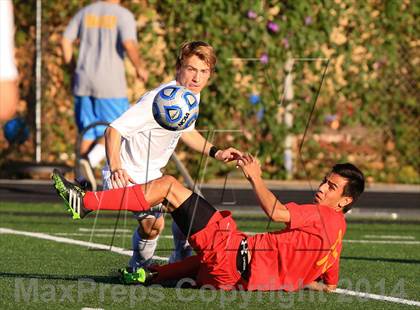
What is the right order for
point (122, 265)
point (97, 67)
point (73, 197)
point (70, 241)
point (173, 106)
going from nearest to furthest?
1. point (73, 197)
2. point (173, 106)
3. point (122, 265)
4. point (70, 241)
5. point (97, 67)

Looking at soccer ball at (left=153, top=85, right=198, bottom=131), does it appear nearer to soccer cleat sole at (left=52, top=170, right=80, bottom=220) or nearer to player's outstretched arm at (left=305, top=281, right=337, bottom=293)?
soccer cleat sole at (left=52, top=170, right=80, bottom=220)

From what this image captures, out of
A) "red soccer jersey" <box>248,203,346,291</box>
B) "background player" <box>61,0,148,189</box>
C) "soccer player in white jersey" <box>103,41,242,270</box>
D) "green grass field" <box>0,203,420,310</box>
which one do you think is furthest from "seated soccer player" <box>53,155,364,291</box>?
"background player" <box>61,0,148,189</box>

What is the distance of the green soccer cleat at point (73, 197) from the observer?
7.71 meters

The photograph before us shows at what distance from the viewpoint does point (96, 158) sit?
1417 cm

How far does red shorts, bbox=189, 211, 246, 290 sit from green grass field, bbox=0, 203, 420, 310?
0.10 metres

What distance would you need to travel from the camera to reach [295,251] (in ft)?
25.5

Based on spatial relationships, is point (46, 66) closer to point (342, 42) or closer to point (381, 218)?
point (342, 42)

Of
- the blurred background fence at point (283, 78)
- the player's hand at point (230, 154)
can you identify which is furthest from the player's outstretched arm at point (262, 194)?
the blurred background fence at point (283, 78)

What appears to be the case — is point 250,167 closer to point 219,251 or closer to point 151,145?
point 219,251

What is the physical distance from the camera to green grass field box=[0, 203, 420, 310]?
288 inches

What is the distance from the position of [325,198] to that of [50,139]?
32.4 feet

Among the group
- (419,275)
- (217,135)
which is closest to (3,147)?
(217,135)

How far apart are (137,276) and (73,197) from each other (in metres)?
0.62

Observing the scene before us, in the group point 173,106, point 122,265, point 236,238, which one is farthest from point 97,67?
point 236,238
